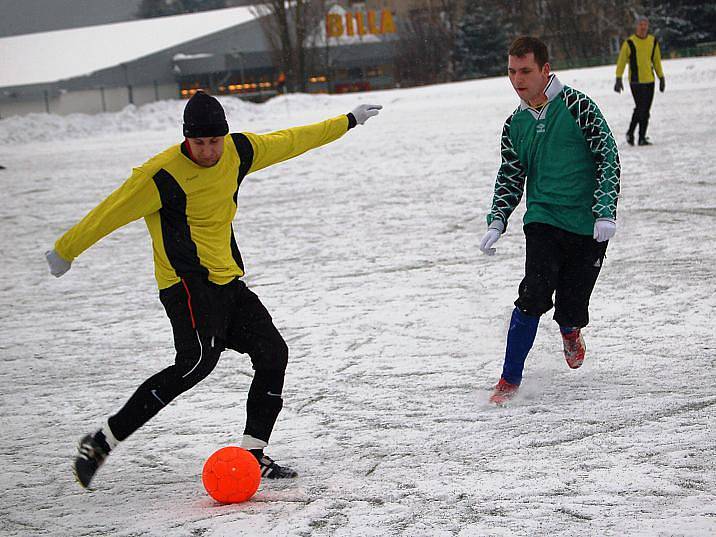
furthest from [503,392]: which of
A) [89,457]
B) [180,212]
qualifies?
[89,457]

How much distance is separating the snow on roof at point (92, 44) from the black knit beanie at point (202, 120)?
4732cm

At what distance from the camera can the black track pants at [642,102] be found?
13828 millimetres

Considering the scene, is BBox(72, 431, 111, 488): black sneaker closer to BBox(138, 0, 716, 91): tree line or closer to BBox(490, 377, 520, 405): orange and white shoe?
BBox(490, 377, 520, 405): orange and white shoe

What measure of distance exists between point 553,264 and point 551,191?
347mm

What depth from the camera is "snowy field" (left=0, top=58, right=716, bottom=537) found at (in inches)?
144

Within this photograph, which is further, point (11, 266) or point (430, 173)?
point (430, 173)

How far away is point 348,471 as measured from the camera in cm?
413

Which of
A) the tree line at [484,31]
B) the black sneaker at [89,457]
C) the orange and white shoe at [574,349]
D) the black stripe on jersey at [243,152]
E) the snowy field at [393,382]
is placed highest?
the tree line at [484,31]

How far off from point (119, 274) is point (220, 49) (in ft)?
158

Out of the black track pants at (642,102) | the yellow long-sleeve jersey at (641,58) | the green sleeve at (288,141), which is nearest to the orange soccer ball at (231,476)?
the green sleeve at (288,141)

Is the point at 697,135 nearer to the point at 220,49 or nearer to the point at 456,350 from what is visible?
the point at 456,350

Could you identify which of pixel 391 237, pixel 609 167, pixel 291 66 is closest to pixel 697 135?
pixel 391 237

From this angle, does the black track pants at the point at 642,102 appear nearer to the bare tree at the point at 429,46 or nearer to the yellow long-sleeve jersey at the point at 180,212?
the yellow long-sleeve jersey at the point at 180,212

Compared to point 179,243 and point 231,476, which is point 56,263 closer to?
point 179,243
